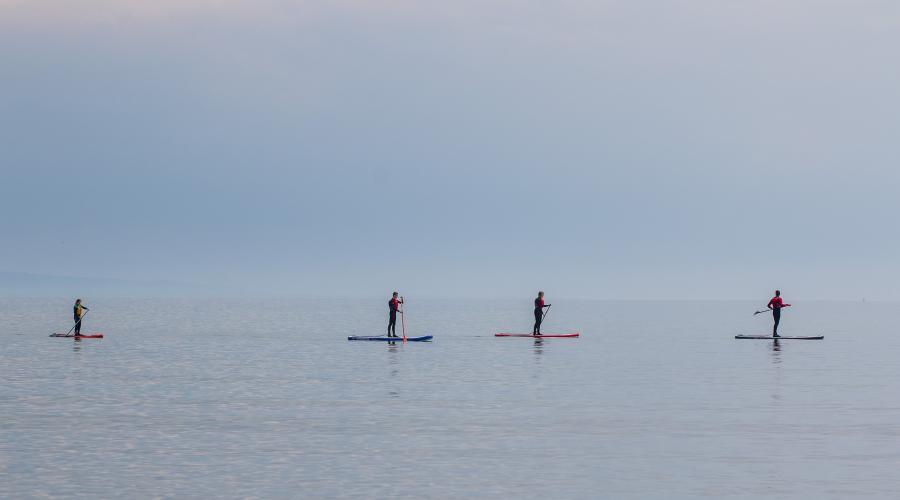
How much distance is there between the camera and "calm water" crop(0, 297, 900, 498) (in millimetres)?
21344

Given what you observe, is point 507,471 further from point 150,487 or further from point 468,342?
point 468,342

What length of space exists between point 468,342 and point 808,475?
54154 millimetres

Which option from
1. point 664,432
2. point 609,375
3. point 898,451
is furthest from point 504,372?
point 898,451

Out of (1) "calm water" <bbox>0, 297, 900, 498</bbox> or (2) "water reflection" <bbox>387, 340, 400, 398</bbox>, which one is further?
(2) "water reflection" <bbox>387, 340, 400, 398</bbox>

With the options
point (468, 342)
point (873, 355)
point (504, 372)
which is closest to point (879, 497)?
point (504, 372)

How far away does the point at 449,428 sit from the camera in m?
28.6

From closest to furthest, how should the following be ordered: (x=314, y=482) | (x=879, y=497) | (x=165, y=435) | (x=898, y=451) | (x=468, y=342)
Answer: (x=879, y=497), (x=314, y=482), (x=898, y=451), (x=165, y=435), (x=468, y=342)

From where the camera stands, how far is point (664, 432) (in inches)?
1104

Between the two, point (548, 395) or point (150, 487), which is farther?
point (548, 395)

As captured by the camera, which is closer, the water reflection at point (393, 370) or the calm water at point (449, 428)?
the calm water at point (449, 428)

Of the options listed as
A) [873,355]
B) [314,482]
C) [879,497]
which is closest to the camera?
[879,497]

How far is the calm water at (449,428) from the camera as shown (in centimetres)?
2134

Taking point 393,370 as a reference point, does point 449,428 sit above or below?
below

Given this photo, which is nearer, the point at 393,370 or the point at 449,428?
the point at 449,428
